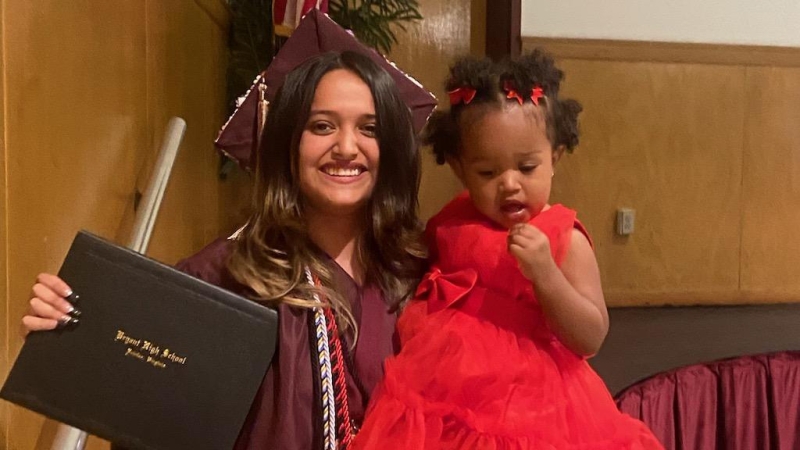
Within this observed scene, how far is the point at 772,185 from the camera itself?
2.92 m

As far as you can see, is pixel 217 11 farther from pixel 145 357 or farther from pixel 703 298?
pixel 703 298

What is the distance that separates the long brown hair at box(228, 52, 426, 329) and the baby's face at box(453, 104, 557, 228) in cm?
14

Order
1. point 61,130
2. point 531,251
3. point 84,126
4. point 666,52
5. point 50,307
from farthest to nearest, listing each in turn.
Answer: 1. point 666,52
2. point 84,126
3. point 61,130
4. point 531,251
5. point 50,307

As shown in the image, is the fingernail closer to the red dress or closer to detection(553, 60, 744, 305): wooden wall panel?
the red dress

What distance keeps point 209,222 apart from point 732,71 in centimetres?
204

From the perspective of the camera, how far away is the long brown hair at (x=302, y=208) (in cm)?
112

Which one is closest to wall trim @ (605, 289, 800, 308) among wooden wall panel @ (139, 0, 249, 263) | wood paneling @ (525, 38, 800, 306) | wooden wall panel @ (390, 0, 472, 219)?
wood paneling @ (525, 38, 800, 306)

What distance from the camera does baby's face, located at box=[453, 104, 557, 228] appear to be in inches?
43.2

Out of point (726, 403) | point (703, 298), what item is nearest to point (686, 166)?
point (703, 298)

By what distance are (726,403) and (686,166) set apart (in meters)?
1.15

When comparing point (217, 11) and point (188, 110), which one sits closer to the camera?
point (188, 110)

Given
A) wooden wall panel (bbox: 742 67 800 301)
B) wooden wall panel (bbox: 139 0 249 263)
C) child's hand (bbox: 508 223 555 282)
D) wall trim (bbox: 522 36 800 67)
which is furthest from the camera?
wooden wall panel (bbox: 742 67 800 301)

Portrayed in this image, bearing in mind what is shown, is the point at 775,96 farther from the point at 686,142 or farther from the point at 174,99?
the point at 174,99

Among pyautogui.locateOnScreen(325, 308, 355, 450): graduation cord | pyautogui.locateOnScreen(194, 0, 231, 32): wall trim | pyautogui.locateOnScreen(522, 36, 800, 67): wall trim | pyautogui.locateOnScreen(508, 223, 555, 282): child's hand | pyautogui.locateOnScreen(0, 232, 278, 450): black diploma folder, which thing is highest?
pyautogui.locateOnScreen(194, 0, 231, 32): wall trim
